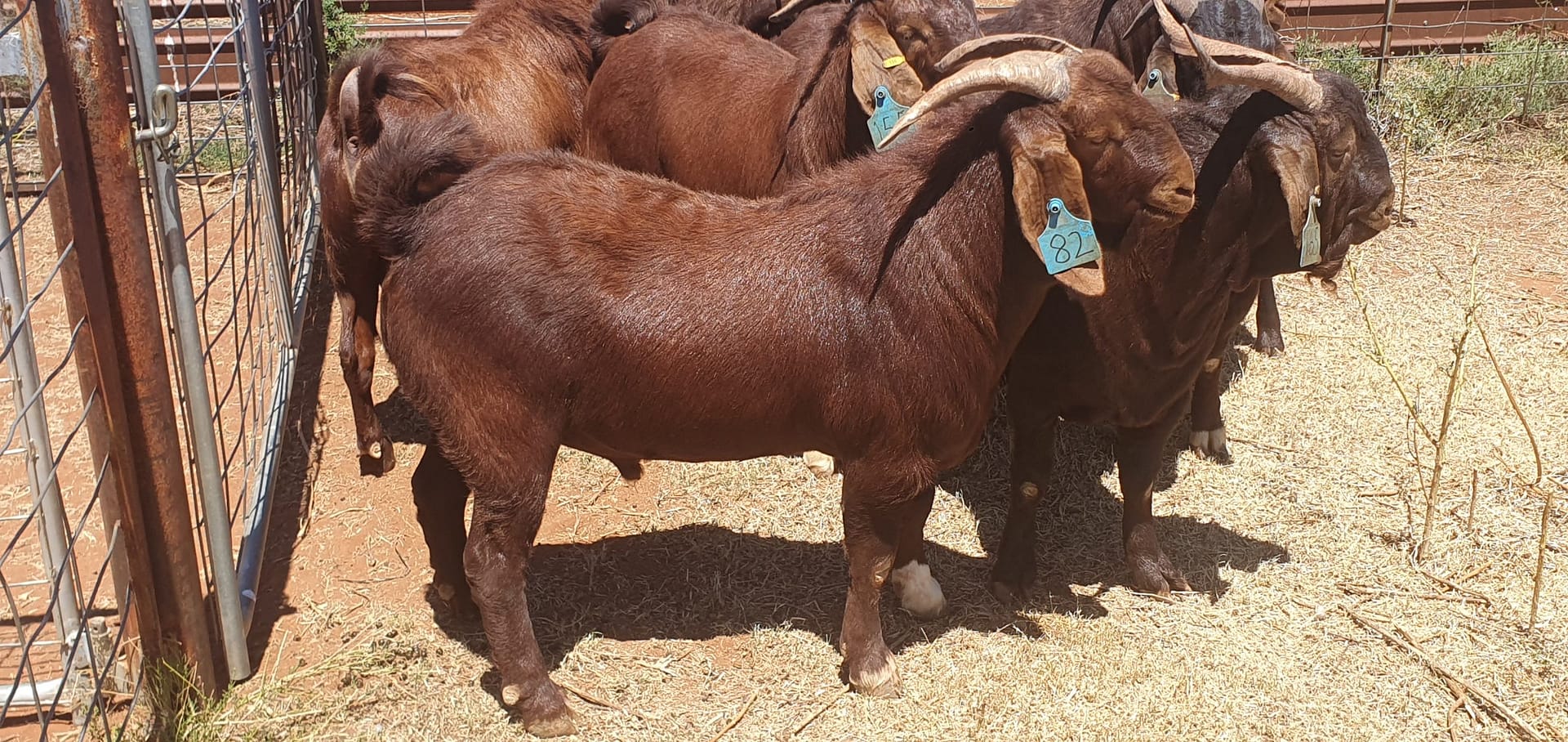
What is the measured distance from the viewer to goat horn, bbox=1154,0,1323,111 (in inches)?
163

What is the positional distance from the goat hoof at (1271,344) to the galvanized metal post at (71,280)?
18.1 ft

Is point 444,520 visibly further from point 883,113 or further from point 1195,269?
point 1195,269

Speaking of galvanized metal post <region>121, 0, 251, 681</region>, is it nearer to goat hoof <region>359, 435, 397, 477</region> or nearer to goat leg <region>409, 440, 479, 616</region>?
goat leg <region>409, 440, 479, 616</region>

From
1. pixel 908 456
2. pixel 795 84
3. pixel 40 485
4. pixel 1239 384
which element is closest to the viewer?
pixel 40 485

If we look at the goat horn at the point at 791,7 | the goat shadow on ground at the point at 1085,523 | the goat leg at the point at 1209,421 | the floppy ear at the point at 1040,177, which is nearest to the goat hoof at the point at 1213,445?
the goat leg at the point at 1209,421

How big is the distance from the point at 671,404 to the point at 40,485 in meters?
1.85

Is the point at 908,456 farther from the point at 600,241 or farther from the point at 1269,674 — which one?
the point at 1269,674

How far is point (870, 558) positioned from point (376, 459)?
245 cm

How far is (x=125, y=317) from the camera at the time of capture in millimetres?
3570

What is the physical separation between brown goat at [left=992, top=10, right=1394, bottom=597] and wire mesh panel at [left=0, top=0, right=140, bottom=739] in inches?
121

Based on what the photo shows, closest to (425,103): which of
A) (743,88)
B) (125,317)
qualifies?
(743,88)

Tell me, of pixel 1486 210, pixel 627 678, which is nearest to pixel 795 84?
pixel 627 678

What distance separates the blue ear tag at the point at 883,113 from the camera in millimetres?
5195

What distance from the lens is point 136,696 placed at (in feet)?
12.4
